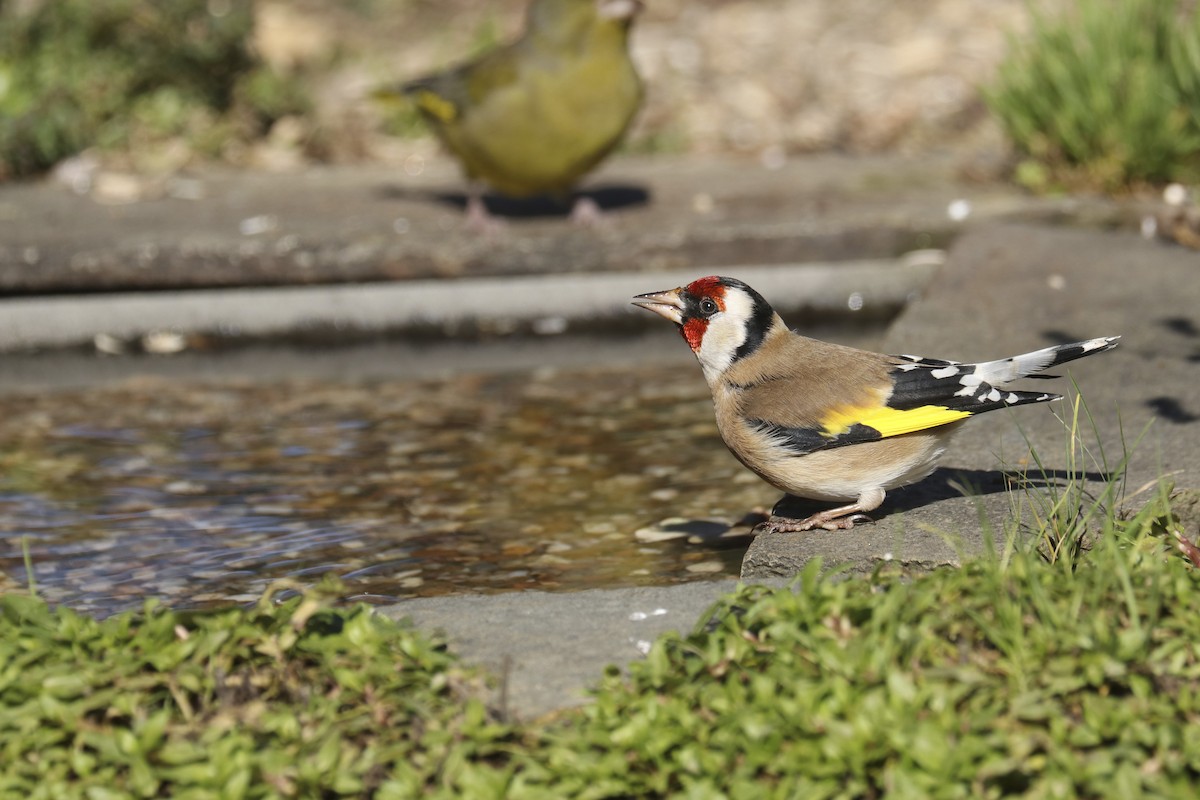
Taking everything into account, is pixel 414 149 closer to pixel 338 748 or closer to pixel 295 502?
pixel 295 502

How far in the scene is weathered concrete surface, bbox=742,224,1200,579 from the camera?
3373 millimetres

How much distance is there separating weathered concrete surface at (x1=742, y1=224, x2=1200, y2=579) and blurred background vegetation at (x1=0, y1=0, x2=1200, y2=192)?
3.54ft

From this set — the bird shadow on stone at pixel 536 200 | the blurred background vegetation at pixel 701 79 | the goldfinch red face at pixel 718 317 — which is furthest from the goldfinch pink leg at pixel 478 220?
the goldfinch red face at pixel 718 317

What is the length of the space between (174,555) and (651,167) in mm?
4466

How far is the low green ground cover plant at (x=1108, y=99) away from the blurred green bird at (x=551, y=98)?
191 cm

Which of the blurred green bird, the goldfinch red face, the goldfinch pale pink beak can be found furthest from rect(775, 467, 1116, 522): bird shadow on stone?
the blurred green bird

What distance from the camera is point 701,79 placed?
32.5ft

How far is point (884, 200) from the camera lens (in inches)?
259

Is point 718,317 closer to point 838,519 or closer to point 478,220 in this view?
point 838,519

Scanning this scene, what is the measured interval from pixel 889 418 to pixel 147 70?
6684mm

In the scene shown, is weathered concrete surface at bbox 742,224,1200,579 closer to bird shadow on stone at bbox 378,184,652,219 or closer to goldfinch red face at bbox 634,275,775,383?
goldfinch red face at bbox 634,275,775,383

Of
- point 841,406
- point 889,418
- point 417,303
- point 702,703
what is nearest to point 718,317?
point 841,406

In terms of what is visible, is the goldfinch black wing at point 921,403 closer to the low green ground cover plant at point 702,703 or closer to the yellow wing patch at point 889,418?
the yellow wing patch at point 889,418

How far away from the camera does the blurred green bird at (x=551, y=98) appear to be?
6145 mm
